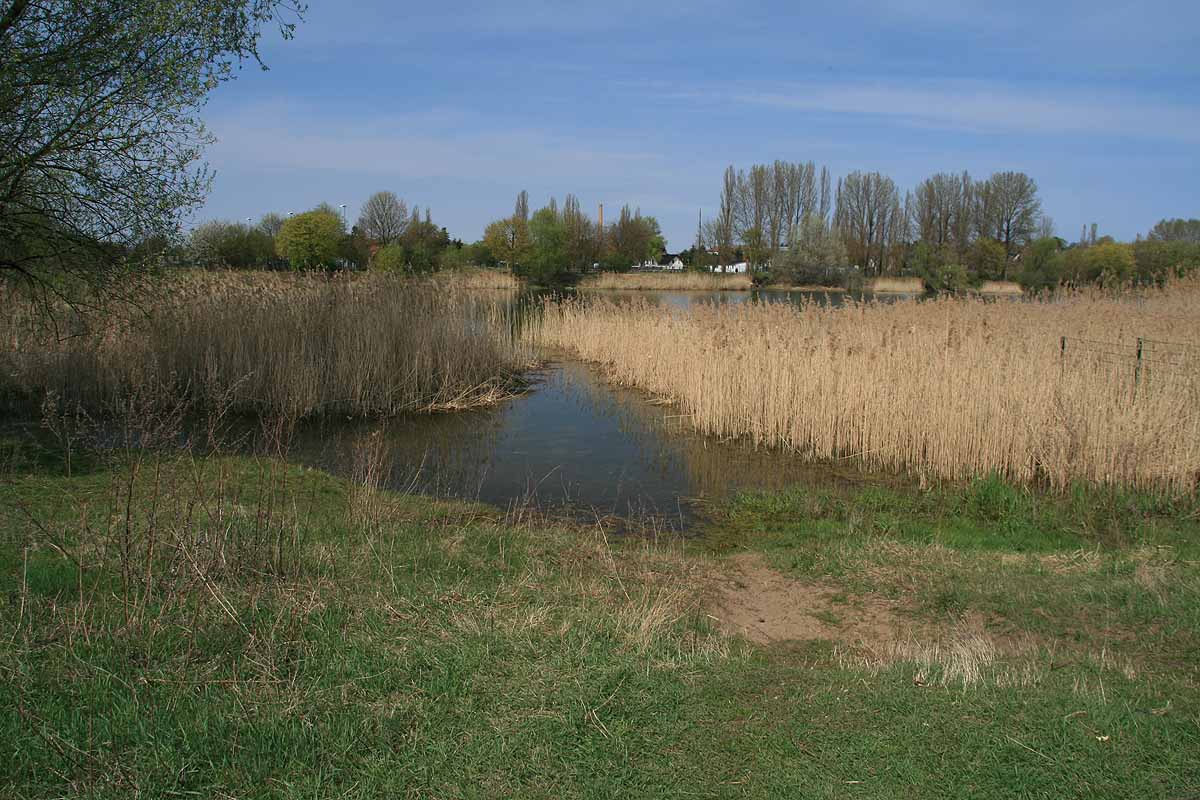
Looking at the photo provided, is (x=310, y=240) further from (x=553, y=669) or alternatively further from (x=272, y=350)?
(x=553, y=669)

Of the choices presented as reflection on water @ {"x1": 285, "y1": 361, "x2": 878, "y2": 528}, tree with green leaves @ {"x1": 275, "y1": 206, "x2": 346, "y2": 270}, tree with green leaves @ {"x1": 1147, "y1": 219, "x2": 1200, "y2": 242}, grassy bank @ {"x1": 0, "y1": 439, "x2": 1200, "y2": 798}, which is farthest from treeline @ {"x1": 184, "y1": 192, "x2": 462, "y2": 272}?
tree with green leaves @ {"x1": 1147, "y1": 219, "x2": 1200, "y2": 242}

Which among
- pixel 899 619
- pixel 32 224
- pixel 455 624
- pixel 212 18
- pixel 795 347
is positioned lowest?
pixel 899 619

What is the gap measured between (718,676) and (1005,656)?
5.36 ft

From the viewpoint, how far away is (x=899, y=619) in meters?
5.00

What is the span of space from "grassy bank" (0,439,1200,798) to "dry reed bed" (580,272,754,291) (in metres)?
40.9

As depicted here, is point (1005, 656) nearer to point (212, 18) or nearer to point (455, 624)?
point (455, 624)

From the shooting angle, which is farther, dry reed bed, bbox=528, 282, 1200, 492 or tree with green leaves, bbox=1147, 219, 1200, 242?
tree with green leaves, bbox=1147, 219, 1200, 242

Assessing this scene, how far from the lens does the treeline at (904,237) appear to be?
3034 centimetres

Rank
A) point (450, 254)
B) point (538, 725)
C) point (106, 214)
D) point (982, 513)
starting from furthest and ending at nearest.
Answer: point (450, 254) → point (106, 214) → point (982, 513) → point (538, 725)

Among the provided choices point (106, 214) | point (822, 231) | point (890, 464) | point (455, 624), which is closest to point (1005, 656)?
point (455, 624)

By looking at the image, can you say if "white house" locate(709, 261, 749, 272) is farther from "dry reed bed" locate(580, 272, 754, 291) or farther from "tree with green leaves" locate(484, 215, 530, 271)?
"tree with green leaves" locate(484, 215, 530, 271)

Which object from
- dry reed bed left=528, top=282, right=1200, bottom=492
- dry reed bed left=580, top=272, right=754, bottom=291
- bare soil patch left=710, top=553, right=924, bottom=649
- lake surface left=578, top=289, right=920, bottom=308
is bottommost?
bare soil patch left=710, top=553, right=924, bottom=649

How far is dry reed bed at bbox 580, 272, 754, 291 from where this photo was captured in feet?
153

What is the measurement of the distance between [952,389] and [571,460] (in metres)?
4.46
